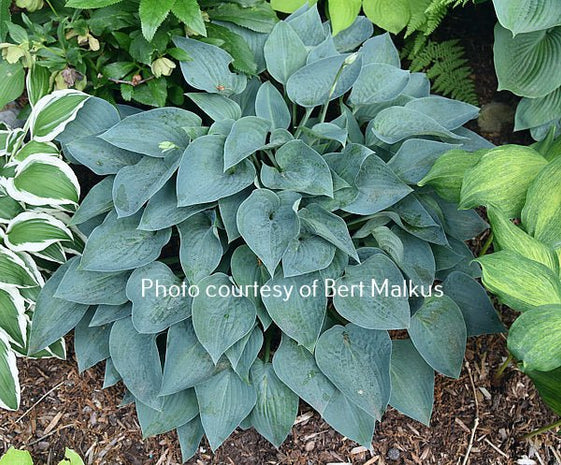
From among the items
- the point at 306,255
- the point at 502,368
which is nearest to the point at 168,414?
the point at 306,255

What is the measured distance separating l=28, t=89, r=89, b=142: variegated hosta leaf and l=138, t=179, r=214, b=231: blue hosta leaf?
13.5 inches

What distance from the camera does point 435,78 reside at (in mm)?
2322

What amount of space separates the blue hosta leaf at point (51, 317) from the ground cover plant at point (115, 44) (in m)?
0.58

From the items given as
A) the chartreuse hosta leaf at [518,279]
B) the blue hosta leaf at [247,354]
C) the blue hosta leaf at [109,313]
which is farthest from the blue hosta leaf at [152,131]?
the chartreuse hosta leaf at [518,279]

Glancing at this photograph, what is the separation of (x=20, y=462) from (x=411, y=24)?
1.76m

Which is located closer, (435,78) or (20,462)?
(20,462)

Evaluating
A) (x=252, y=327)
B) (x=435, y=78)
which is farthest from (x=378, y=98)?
(x=252, y=327)

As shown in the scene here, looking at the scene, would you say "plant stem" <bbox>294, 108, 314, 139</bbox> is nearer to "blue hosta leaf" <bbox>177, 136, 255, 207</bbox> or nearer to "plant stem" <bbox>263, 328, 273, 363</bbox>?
"blue hosta leaf" <bbox>177, 136, 255, 207</bbox>

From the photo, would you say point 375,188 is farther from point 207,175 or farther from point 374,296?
point 207,175

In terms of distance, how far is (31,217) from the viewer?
70.6 inches

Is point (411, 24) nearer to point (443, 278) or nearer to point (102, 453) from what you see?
point (443, 278)

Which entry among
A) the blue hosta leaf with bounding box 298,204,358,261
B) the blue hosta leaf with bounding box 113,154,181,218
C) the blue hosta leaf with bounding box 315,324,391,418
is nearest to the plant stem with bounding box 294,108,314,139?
the blue hosta leaf with bounding box 298,204,358,261

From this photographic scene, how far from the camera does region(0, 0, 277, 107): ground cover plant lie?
71.3 inches

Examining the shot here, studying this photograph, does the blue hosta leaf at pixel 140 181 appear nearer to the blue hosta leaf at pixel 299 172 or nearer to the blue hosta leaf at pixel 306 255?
the blue hosta leaf at pixel 299 172
